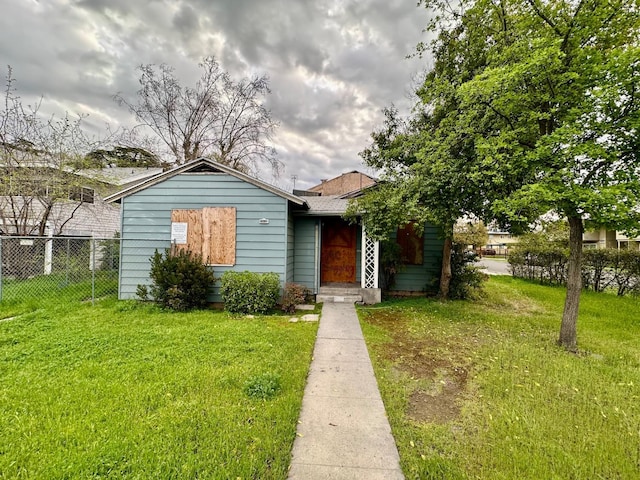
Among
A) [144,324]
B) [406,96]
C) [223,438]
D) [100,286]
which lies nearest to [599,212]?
[223,438]

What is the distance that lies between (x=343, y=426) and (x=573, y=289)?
4829 mm

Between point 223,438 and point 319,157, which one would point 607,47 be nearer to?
point 223,438

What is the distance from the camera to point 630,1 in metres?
4.08

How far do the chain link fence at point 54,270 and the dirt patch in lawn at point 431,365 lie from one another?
7.45 metres

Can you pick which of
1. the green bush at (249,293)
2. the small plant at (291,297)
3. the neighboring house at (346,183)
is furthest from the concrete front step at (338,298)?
the neighboring house at (346,183)

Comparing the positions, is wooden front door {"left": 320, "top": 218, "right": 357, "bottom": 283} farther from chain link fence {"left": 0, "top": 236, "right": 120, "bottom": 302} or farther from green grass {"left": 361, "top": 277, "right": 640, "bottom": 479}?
chain link fence {"left": 0, "top": 236, "right": 120, "bottom": 302}

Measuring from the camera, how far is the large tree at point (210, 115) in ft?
55.3

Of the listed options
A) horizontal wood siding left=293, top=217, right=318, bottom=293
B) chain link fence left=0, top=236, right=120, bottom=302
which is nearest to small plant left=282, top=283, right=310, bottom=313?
horizontal wood siding left=293, top=217, right=318, bottom=293

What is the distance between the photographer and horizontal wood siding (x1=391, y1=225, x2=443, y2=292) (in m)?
9.05

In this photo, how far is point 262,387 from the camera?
316 cm

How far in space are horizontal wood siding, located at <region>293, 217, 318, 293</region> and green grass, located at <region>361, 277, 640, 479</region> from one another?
243 cm

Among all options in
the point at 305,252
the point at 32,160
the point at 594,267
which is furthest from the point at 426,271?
the point at 32,160

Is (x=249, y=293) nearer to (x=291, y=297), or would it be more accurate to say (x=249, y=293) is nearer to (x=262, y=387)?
(x=291, y=297)

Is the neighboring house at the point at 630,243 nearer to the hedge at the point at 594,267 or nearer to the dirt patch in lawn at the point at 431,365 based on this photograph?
the hedge at the point at 594,267
